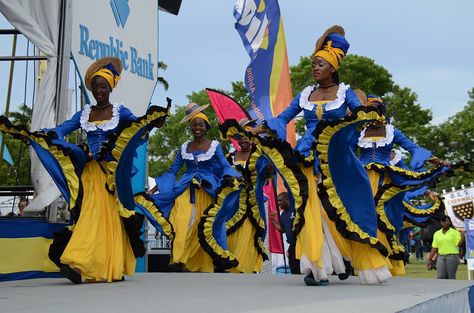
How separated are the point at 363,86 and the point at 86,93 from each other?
76.0ft

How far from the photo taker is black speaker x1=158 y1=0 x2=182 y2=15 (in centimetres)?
1110

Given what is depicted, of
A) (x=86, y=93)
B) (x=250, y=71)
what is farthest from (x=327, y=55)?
(x=250, y=71)

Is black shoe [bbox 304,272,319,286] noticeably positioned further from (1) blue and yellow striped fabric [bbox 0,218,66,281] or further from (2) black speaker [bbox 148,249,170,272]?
(2) black speaker [bbox 148,249,170,272]

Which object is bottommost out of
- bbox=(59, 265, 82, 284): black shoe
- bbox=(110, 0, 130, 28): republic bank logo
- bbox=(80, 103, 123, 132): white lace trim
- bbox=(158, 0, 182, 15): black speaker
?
bbox=(59, 265, 82, 284): black shoe

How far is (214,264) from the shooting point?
8141 mm

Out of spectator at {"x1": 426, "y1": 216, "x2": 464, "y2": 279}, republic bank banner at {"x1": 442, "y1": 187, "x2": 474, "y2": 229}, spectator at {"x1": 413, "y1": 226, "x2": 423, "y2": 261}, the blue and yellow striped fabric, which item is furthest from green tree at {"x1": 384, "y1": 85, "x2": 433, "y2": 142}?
the blue and yellow striped fabric

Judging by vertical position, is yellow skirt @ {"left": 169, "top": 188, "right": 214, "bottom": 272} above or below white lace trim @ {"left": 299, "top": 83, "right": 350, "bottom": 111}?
below

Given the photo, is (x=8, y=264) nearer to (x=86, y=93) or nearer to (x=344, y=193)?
(x=86, y=93)

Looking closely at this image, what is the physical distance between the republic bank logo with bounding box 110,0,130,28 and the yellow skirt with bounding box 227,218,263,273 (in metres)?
2.88

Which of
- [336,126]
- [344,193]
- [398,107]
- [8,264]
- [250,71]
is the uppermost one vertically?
[398,107]

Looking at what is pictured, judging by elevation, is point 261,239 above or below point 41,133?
below

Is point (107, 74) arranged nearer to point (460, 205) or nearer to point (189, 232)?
point (189, 232)

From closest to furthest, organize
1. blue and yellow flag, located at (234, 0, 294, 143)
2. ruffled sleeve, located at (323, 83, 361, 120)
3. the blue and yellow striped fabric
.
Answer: ruffled sleeve, located at (323, 83, 361, 120) → the blue and yellow striped fabric → blue and yellow flag, located at (234, 0, 294, 143)

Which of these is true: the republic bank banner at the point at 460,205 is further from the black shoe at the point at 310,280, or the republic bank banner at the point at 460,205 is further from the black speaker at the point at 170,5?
the black shoe at the point at 310,280
